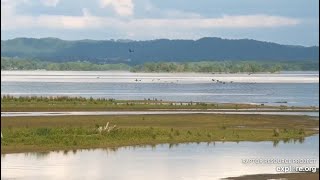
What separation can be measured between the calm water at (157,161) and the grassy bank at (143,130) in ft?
6.81

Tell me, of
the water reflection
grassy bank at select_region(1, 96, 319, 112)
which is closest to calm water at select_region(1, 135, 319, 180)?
the water reflection

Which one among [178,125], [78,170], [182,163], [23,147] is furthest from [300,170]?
[178,125]

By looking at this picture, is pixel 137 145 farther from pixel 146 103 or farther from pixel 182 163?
pixel 146 103

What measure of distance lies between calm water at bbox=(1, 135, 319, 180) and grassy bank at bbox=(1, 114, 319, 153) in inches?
81.7

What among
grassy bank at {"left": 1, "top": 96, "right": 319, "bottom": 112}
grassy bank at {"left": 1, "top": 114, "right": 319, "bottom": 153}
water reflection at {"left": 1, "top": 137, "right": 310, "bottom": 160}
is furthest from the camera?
grassy bank at {"left": 1, "top": 96, "right": 319, "bottom": 112}

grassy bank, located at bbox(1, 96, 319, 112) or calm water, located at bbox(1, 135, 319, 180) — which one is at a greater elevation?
calm water, located at bbox(1, 135, 319, 180)

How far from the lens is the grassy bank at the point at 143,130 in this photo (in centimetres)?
4481

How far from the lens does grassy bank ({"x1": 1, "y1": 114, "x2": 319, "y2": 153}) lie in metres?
44.8

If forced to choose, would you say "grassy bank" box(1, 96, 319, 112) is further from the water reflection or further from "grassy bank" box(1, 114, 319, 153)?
the water reflection

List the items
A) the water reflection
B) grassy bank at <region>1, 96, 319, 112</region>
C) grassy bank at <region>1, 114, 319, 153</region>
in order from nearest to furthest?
the water reflection → grassy bank at <region>1, 114, 319, 153</region> → grassy bank at <region>1, 96, 319, 112</region>

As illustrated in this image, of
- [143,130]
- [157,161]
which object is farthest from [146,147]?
[157,161]

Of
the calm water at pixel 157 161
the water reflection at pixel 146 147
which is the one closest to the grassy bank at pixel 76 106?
the water reflection at pixel 146 147

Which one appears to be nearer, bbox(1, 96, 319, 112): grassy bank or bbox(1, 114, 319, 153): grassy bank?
bbox(1, 114, 319, 153): grassy bank

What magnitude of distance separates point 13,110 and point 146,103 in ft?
67.9
